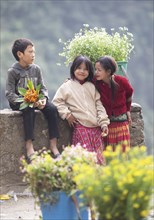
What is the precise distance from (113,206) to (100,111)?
2262mm

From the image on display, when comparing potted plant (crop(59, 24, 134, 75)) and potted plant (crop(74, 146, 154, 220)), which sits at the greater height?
potted plant (crop(59, 24, 134, 75))

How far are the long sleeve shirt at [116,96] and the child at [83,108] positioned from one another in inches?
2.2

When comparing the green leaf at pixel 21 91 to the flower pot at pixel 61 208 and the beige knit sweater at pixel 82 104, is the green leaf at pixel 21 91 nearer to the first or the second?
the beige knit sweater at pixel 82 104

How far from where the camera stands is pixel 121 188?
13.9 ft

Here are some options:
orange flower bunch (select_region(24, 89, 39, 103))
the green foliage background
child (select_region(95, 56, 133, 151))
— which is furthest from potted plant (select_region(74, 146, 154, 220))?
the green foliage background

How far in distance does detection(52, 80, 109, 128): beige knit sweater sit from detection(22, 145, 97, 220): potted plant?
59.4 inches

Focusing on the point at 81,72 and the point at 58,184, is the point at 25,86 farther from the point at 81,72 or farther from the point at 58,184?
the point at 58,184

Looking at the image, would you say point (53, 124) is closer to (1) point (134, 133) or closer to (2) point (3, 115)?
(2) point (3, 115)

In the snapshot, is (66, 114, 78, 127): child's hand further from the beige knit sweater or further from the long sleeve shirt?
the long sleeve shirt

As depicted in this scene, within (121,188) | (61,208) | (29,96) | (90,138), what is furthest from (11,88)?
(121,188)

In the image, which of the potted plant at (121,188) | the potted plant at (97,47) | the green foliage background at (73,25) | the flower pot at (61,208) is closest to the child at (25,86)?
the potted plant at (97,47)

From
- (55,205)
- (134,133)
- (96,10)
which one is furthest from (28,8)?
(55,205)

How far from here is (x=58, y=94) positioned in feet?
21.6

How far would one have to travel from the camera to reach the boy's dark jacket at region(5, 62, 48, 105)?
6.46 m
